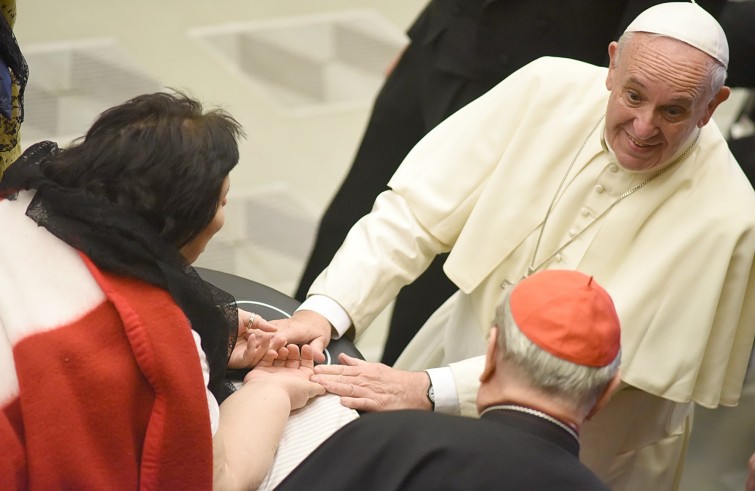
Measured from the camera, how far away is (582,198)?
257 cm

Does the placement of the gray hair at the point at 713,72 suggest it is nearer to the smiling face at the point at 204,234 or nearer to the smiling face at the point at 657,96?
the smiling face at the point at 657,96

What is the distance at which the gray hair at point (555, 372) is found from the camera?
1740mm

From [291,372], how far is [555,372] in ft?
2.18

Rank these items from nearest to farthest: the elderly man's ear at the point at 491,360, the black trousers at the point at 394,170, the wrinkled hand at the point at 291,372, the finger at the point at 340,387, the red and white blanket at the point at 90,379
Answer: the red and white blanket at the point at 90,379 → the elderly man's ear at the point at 491,360 → the wrinkled hand at the point at 291,372 → the finger at the point at 340,387 → the black trousers at the point at 394,170

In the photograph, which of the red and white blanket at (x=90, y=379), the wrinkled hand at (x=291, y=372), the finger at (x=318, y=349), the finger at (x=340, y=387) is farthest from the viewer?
the finger at (x=318, y=349)

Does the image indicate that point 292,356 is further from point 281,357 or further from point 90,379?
point 90,379

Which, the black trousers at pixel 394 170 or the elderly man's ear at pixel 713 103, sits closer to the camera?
the elderly man's ear at pixel 713 103

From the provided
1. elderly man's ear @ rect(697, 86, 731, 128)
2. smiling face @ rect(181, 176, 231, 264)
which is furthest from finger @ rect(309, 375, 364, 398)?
elderly man's ear @ rect(697, 86, 731, 128)

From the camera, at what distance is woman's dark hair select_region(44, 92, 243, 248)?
1.79 meters

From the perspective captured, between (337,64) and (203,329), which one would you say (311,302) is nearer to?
(203,329)

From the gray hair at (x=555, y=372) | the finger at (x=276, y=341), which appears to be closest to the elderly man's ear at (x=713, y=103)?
the gray hair at (x=555, y=372)

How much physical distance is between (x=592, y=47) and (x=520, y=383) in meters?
1.63

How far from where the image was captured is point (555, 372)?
1.74 m

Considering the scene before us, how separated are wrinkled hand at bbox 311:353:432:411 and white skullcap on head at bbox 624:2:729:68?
2.98 ft
